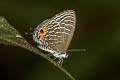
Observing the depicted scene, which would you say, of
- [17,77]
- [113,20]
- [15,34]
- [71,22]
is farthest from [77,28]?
[15,34]

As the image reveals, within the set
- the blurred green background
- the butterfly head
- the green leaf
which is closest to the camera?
the green leaf

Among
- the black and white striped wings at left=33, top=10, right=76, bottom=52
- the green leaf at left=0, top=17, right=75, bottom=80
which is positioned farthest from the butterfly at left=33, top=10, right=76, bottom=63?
the green leaf at left=0, top=17, right=75, bottom=80

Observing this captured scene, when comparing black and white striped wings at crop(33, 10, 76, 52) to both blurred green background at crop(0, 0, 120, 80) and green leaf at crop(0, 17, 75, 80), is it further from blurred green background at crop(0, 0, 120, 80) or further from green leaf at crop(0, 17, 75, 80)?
green leaf at crop(0, 17, 75, 80)

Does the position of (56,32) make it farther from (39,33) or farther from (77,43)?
(77,43)

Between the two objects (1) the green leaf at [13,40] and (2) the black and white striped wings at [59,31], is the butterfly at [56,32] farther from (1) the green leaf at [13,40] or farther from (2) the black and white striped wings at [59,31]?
(1) the green leaf at [13,40]

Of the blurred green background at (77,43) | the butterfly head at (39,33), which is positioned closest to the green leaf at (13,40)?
the butterfly head at (39,33)

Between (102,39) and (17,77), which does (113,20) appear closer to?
(102,39)
